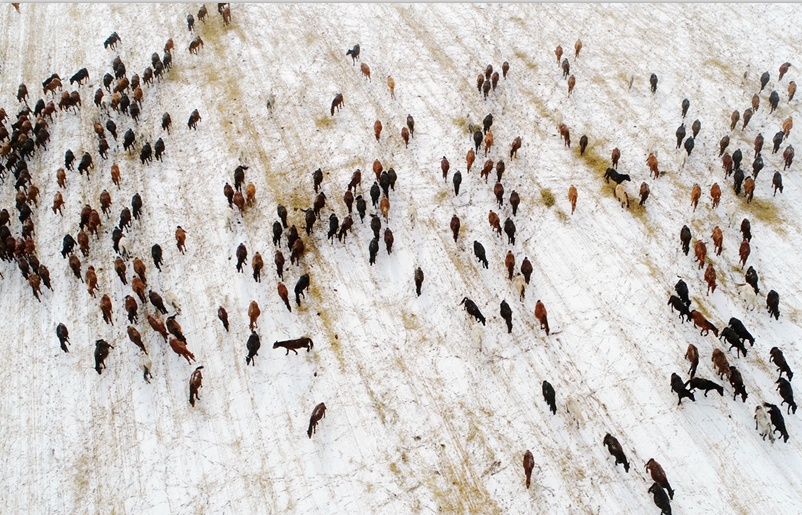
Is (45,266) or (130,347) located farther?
(45,266)

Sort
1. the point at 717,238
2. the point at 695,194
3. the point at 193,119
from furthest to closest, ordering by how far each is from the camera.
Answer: the point at 193,119, the point at 695,194, the point at 717,238

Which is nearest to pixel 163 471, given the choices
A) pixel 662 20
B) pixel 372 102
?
pixel 372 102

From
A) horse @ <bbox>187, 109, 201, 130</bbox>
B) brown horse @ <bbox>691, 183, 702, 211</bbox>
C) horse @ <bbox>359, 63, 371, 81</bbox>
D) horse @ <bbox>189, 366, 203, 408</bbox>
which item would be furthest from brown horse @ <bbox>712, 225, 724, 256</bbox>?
horse @ <bbox>187, 109, 201, 130</bbox>

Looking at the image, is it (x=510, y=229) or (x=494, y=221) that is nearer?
(x=510, y=229)

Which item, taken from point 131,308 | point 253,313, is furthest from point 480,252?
point 131,308

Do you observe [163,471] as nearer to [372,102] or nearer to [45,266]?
[45,266]

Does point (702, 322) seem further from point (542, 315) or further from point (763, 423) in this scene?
point (542, 315)
